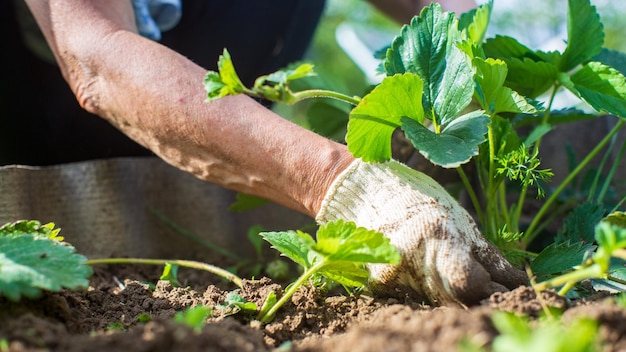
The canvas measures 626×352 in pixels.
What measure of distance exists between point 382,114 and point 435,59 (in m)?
0.15

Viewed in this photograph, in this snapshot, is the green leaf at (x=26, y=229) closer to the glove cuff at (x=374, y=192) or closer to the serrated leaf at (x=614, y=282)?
the glove cuff at (x=374, y=192)

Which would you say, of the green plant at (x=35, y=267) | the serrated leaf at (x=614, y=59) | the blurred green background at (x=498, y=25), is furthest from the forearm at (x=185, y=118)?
the blurred green background at (x=498, y=25)

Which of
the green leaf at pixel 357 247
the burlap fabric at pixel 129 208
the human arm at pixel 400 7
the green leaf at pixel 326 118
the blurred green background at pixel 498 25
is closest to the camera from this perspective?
the green leaf at pixel 357 247

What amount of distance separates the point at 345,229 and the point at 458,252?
0.15m

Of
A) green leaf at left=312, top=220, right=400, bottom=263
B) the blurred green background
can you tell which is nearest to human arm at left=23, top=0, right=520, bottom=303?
green leaf at left=312, top=220, right=400, bottom=263

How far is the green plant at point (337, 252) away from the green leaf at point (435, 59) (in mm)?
231

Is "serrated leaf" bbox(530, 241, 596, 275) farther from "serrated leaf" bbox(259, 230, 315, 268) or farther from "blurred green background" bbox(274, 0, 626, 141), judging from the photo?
"blurred green background" bbox(274, 0, 626, 141)

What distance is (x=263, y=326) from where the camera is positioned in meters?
0.74

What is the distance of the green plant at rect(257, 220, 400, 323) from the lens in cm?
64

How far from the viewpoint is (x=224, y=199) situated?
4.91 ft

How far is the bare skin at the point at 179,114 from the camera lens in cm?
90

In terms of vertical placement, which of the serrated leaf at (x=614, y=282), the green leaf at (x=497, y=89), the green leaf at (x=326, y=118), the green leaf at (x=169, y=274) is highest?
the green leaf at (x=497, y=89)

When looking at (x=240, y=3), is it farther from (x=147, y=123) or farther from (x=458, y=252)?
(x=458, y=252)

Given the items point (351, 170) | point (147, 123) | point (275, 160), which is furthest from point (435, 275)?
point (147, 123)
